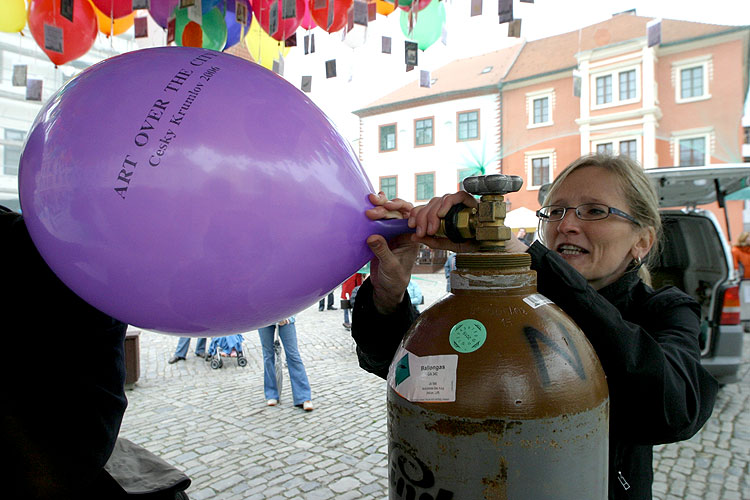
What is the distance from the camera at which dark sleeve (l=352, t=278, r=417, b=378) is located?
1446mm

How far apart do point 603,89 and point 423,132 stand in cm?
908

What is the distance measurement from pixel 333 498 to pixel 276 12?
3.27 meters

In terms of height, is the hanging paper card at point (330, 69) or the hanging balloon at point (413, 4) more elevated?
the hanging balloon at point (413, 4)

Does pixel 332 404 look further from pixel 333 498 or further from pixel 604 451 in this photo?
pixel 604 451

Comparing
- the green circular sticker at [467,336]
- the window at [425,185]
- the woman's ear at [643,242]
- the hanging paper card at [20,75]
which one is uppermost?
the window at [425,185]

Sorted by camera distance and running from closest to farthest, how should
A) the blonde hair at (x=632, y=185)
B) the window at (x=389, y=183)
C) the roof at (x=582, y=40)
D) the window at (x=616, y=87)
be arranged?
the blonde hair at (x=632, y=185) < the roof at (x=582, y=40) < the window at (x=616, y=87) < the window at (x=389, y=183)

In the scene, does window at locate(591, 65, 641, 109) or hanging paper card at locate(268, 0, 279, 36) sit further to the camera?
window at locate(591, 65, 641, 109)

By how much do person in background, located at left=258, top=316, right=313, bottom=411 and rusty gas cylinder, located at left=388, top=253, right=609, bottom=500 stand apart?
15.8 ft

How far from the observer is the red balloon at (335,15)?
2912mm

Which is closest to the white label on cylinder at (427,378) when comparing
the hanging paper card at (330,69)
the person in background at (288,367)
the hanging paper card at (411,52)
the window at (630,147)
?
the hanging paper card at (411,52)

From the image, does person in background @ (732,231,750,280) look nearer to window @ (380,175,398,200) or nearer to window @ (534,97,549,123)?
window @ (534,97,549,123)

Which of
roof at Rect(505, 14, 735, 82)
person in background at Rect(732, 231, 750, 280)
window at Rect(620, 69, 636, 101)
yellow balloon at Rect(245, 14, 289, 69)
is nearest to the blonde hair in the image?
yellow balloon at Rect(245, 14, 289, 69)

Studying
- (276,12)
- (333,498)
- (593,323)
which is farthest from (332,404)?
(593,323)

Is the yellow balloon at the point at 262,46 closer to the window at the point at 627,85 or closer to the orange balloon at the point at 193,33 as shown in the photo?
the orange balloon at the point at 193,33
